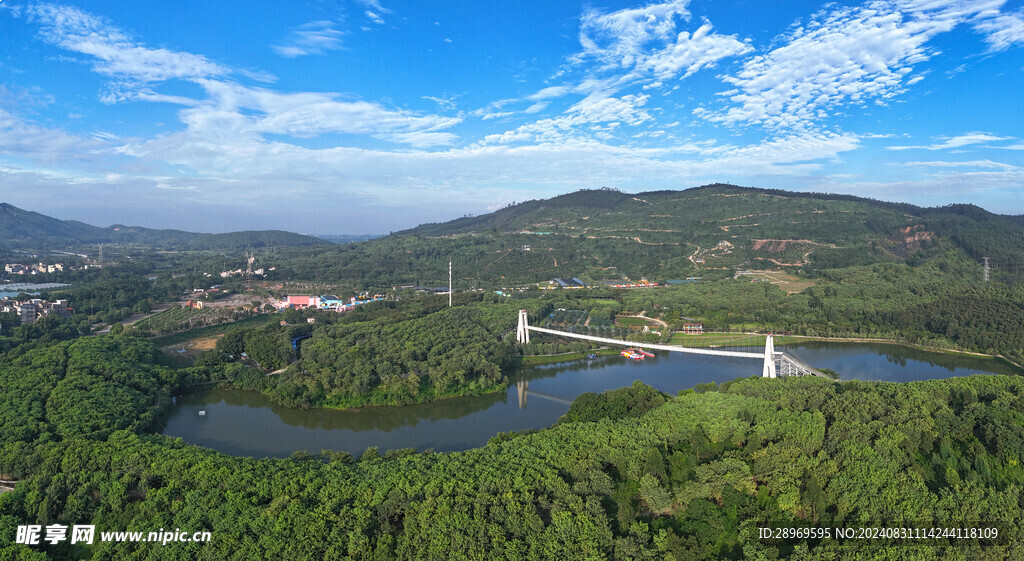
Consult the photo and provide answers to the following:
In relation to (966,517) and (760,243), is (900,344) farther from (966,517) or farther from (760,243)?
(760,243)

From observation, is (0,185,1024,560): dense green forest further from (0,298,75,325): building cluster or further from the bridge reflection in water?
(0,298,75,325): building cluster

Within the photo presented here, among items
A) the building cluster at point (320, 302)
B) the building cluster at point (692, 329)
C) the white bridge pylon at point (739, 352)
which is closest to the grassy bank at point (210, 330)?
the building cluster at point (320, 302)

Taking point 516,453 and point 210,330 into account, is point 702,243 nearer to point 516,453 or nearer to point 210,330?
point 210,330

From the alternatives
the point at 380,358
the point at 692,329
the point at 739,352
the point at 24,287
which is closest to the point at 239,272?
the point at 24,287

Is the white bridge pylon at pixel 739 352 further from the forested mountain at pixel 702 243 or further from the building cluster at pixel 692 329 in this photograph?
the forested mountain at pixel 702 243

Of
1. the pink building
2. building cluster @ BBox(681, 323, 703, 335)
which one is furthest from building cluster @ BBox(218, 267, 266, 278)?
building cluster @ BBox(681, 323, 703, 335)

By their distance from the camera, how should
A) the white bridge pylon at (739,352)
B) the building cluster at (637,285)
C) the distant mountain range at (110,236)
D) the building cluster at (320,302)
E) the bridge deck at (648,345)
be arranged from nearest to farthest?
the white bridge pylon at (739,352) → the bridge deck at (648,345) → the building cluster at (320,302) → the building cluster at (637,285) → the distant mountain range at (110,236)
